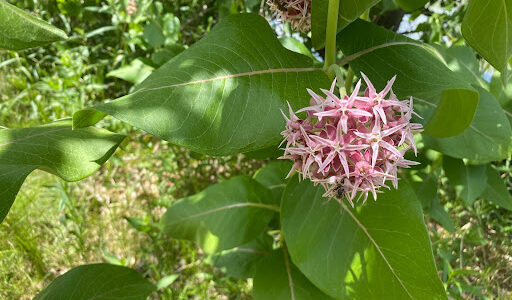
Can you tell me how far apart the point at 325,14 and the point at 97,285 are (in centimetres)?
109

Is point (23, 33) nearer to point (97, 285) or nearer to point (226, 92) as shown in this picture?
point (226, 92)

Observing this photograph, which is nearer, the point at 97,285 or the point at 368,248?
the point at 368,248

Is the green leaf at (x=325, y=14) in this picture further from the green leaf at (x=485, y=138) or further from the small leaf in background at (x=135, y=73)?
the small leaf in background at (x=135, y=73)

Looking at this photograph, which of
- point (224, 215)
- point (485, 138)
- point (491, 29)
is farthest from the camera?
point (224, 215)

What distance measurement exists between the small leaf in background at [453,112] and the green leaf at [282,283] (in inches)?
26.7

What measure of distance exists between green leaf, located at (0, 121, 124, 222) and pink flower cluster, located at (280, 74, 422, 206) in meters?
0.44

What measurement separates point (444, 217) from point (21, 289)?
213 centimetres

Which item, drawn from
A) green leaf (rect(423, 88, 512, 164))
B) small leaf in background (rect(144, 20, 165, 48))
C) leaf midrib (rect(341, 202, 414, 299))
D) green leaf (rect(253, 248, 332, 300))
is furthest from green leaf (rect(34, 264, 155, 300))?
small leaf in background (rect(144, 20, 165, 48))

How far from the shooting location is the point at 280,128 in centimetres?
86

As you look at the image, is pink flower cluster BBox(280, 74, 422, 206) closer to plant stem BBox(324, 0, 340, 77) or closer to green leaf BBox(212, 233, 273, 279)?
plant stem BBox(324, 0, 340, 77)

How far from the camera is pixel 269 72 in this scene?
92cm

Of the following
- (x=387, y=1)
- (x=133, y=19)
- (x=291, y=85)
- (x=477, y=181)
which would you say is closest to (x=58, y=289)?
(x=291, y=85)

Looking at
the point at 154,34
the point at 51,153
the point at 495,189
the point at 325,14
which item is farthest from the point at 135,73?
the point at 495,189

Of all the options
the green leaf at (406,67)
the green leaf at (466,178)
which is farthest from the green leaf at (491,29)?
the green leaf at (466,178)
